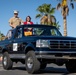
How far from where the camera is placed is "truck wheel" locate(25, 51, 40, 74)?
1079 centimetres

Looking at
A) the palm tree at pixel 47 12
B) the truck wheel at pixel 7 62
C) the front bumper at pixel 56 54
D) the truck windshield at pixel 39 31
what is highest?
the palm tree at pixel 47 12

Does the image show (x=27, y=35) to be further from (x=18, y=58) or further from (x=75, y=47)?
(x=75, y=47)

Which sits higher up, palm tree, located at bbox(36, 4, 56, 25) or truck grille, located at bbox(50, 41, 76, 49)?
palm tree, located at bbox(36, 4, 56, 25)

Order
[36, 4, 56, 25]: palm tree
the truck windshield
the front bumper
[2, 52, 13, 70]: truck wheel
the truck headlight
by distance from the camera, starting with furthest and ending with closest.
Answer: [36, 4, 56, 25]: palm tree < [2, 52, 13, 70]: truck wheel < the truck windshield < the truck headlight < the front bumper

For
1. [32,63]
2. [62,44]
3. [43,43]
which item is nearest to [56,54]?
[62,44]

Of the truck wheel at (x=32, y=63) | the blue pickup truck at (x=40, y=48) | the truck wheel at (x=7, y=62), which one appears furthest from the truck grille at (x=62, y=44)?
the truck wheel at (x=7, y=62)

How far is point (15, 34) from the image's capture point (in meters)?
12.7

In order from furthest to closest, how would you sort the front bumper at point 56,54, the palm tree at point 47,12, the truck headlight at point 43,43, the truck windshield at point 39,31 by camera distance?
1. the palm tree at point 47,12
2. the truck windshield at point 39,31
3. the truck headlight at point 43,43
4. the front bumper at point 56,54

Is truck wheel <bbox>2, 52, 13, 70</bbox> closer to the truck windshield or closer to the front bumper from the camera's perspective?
the truck windshield

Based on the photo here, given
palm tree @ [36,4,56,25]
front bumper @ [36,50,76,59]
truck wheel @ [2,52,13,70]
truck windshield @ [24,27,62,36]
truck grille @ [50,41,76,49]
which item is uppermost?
palm tree @ [36,4,56,25]

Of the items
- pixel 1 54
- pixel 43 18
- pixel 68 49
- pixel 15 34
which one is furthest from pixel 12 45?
pixel 43 18

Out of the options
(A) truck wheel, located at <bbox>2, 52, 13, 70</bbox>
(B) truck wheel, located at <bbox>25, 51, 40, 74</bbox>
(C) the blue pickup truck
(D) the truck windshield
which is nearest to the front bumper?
(C) the blue pickup truck

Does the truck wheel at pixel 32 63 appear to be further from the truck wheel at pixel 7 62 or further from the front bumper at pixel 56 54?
the truck wheel at pixel 7 62

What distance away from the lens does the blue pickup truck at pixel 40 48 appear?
35.5 feet
